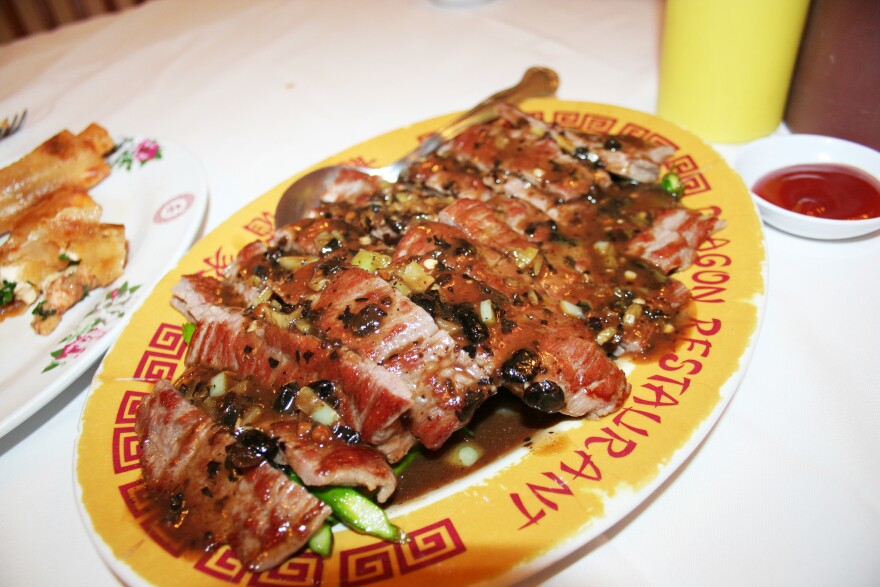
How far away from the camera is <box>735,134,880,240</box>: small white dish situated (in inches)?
120

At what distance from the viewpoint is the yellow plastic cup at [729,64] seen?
347 cm

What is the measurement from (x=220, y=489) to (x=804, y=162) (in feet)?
12.0

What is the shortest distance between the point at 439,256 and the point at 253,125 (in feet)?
11.0

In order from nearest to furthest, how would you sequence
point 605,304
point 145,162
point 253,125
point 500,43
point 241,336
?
1. point 241,336
2. point 605,304
3. point 145,162
4. point 253,125
5. point 500,43

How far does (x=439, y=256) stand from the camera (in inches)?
109

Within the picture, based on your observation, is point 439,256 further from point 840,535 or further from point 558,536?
point 840,535

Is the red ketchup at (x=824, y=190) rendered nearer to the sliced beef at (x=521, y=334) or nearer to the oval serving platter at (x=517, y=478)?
the oval serving platter at (x=517, y=478)

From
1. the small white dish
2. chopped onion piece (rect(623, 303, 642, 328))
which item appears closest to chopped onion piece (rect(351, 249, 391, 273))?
chopped onion piece (rect(623, 303, 642, 328))

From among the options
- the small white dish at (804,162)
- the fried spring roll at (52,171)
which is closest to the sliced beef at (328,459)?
the small white dish at (804,162)

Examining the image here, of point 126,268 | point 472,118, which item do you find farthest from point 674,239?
point 126,268

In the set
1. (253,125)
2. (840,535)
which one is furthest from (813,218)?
(253,125)

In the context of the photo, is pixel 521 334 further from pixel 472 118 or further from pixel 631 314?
pixel 472 118

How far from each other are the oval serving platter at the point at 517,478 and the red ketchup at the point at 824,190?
0.56 metres

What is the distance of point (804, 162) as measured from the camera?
350 centimetres
